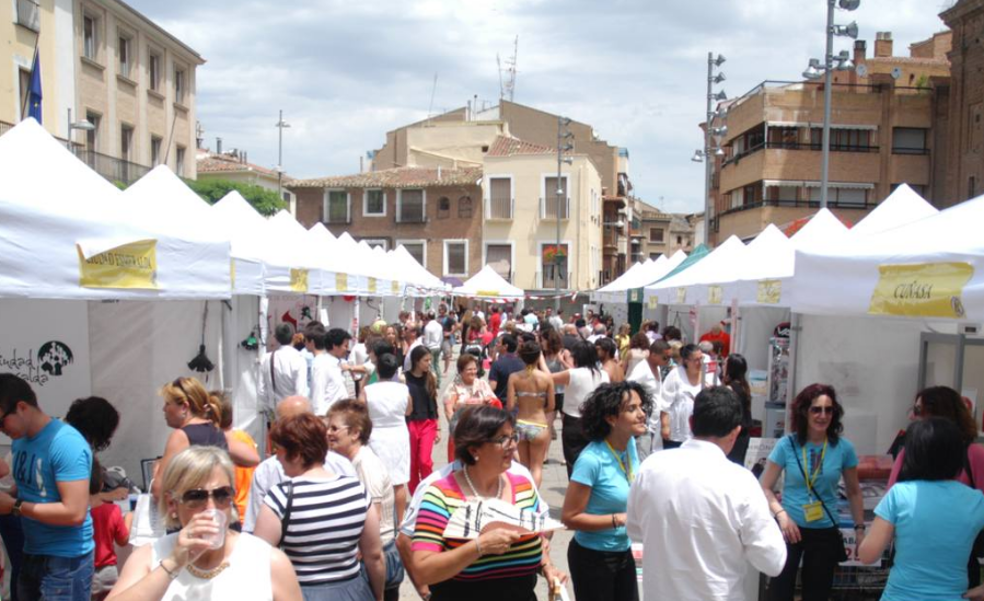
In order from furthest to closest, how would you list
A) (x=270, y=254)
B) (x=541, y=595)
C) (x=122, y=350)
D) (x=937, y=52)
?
(x=937, y=52) < (x=270, y=254) < (x=122, y=350) < (x=541, y=595)

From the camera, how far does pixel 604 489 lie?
3895 mm

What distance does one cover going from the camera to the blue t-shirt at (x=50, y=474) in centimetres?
380

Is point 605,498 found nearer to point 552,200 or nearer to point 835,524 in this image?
point 835,524

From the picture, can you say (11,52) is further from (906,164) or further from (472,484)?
(906,164)

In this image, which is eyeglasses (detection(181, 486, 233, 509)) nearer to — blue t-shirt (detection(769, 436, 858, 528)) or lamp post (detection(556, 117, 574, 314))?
blue t-shirt (detection(769, 436, 858, 528))

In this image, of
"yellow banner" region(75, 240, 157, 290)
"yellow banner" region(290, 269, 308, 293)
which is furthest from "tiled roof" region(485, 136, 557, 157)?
"yellow banner" region(75, 240, 157, 290)

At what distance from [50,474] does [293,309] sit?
11.7m

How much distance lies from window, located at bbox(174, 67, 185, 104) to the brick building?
49.5ft

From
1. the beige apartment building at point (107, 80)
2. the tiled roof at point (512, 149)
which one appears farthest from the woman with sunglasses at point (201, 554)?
the tiled roof at point (512, 149)

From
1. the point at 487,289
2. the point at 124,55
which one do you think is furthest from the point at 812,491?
the point at 124,55

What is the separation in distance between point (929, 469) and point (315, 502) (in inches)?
99.8

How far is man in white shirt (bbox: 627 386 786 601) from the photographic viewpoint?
320cm

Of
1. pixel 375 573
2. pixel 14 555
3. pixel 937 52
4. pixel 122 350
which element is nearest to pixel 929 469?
pixel 375 573

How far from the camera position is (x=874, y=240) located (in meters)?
4.96
